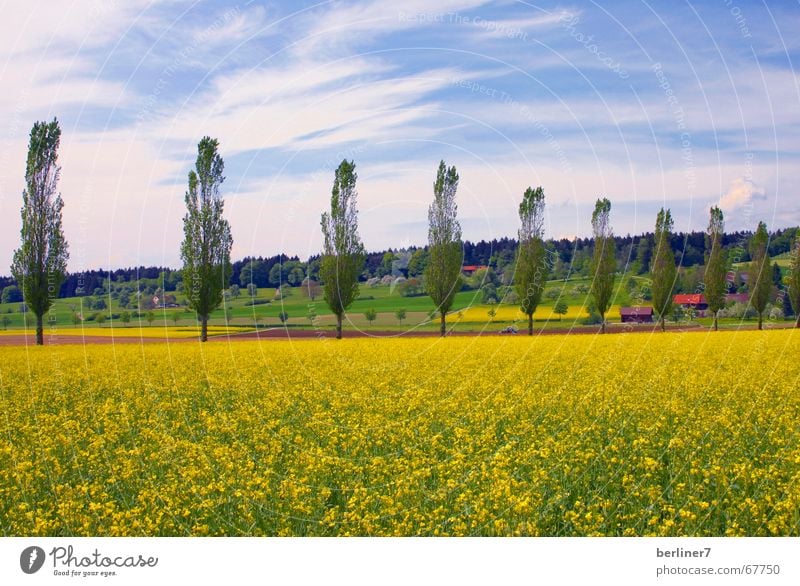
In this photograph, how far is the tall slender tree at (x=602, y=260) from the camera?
52281 millimetres

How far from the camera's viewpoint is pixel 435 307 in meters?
46.8

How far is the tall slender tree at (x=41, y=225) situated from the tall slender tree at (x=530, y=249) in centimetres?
2710

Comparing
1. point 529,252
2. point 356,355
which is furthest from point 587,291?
point 356,355

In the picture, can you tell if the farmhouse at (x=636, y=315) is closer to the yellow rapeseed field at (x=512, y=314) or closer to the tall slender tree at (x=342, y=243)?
the yellow rapeseed field at (x=512, y=314)

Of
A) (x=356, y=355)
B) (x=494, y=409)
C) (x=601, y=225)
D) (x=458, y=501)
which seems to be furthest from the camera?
(x=601, y=225)

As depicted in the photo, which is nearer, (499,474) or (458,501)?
(458,501)

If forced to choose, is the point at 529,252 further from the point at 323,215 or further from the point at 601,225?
the point at 323,215

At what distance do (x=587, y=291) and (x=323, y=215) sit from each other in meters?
23.0

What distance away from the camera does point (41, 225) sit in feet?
102

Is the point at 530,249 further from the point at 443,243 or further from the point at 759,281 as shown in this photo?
the point at 759,281

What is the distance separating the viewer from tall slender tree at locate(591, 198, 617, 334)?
172 feet
